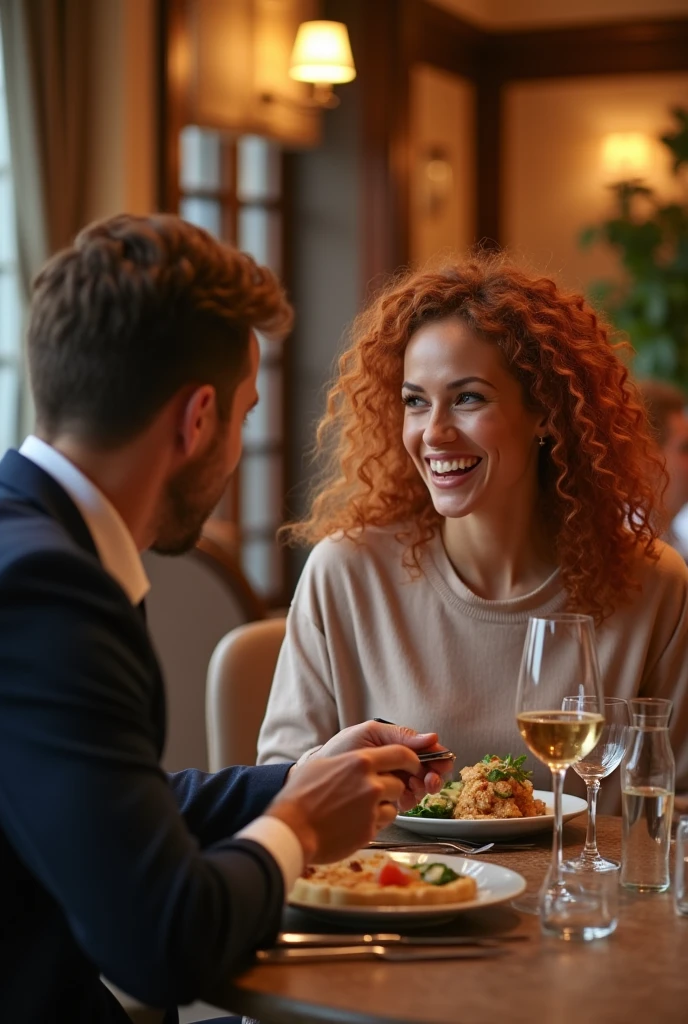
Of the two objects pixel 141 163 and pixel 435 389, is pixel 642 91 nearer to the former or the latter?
pixel 141 163

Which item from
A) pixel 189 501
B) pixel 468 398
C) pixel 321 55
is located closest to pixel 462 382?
pixel 468 398

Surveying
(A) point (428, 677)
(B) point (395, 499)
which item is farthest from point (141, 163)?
(A) point (428, 677)

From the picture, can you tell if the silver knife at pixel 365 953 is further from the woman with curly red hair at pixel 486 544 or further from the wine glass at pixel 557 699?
the woman with curly red hair at pixel 486 544

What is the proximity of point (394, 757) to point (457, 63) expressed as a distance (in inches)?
255

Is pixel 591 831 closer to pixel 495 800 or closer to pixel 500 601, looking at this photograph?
pixel 495 800

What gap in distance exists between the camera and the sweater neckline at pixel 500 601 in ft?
7.18

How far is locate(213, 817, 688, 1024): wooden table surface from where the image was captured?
3.82ft

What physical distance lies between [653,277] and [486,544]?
15.8 feet

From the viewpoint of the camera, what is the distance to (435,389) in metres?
2.25

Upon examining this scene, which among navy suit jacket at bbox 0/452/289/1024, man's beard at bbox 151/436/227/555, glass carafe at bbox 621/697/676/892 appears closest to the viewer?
navy suit jacket at bbox 0/452/289/1024

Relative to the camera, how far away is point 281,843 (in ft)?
4.19

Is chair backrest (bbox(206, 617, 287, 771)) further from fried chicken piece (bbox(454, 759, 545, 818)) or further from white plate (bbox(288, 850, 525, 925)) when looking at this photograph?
white plate (bbox(288, 850, 525, 925))

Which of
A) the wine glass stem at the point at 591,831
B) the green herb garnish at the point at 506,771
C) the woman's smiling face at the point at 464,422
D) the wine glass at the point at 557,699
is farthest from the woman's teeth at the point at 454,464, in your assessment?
the wine glass at the point at 557,699

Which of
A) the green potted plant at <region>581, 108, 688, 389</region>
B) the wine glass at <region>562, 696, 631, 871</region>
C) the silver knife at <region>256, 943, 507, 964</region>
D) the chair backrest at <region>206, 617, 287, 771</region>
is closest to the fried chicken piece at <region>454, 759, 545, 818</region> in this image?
the wine glass at <region>562, 696, 631, 871</region>
